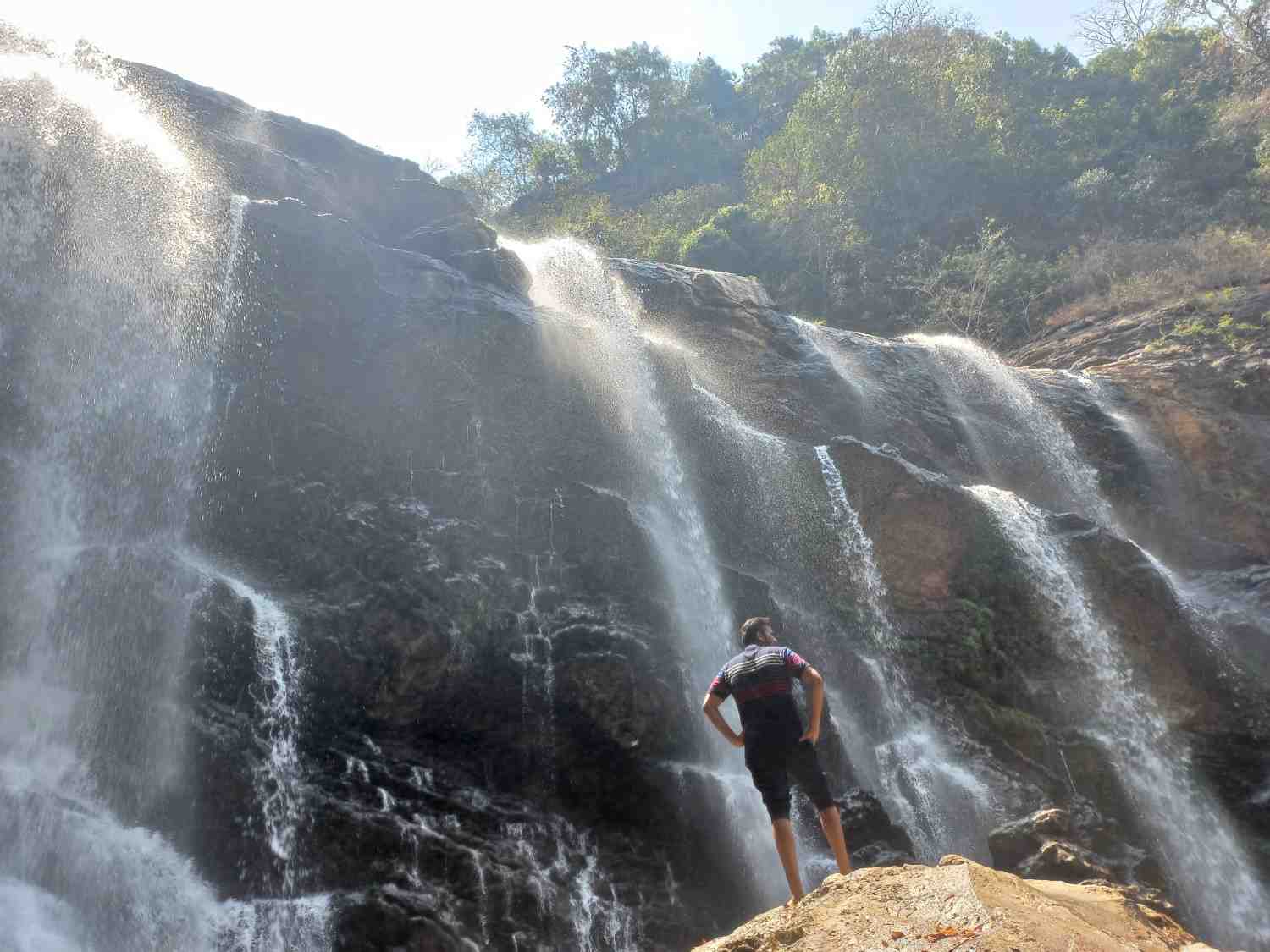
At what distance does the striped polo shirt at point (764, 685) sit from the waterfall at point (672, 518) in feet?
14.4

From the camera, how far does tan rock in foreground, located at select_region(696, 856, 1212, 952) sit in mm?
3254

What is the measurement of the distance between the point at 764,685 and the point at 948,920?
6.66 ft

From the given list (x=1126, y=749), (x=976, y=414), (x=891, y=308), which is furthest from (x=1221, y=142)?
(x=1126, y=749)

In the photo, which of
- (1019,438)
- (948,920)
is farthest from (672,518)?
(948,920)

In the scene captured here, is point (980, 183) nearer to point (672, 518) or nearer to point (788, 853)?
point (672, 518)

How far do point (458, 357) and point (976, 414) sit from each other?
10708 millimetres

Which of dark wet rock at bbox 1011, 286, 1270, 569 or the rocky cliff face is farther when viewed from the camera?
dark wet rock at bbox 1011, 286, 1270, 569

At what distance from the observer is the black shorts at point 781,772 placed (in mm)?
5250

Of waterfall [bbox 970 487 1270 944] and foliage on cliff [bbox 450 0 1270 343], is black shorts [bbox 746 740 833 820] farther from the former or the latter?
foliage on cliff [bbox 450 0 1270 343]

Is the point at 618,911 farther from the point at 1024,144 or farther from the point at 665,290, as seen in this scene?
the point at 1024,144

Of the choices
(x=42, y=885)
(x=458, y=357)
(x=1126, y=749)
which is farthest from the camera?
(x=458, y=357)

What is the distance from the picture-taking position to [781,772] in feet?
17.3

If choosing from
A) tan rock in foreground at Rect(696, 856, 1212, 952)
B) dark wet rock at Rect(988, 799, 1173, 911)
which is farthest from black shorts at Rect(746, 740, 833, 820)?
dark wet rock at Rect(988, 799, 1173, 911)

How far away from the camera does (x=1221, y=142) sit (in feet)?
91.6
